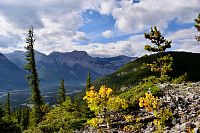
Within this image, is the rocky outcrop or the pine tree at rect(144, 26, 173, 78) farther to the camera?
the pine tree at rect(144, 26, 173, 78)

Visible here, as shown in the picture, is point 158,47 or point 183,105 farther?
point 158,47

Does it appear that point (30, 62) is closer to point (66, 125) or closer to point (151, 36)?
point (151, 36)

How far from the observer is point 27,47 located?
62.6 m

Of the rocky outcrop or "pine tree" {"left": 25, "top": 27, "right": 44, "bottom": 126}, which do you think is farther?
"pine tree" {"left": 25, "top": 27, "right": 44, "bottom": 126}

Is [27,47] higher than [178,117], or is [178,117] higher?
[27,47]

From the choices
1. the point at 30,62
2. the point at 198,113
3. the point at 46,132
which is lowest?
the point at 46,132

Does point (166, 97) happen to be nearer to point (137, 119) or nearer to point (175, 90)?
point (175, 90)

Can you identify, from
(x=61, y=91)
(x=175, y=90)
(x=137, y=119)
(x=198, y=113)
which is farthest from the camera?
(x=61, y=91)

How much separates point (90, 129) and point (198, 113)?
10.3m

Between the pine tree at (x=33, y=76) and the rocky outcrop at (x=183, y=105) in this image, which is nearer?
the rocky outcrop at (x=183, y=105)

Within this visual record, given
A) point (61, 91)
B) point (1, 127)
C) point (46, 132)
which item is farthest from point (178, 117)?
point (61, 91)

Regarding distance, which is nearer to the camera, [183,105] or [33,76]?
[183,105]

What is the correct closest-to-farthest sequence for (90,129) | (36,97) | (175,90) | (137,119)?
(137,119) < (90,129) < (175,90) < (36,97)

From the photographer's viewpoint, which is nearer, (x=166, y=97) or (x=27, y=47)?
(x=166, y=97)
